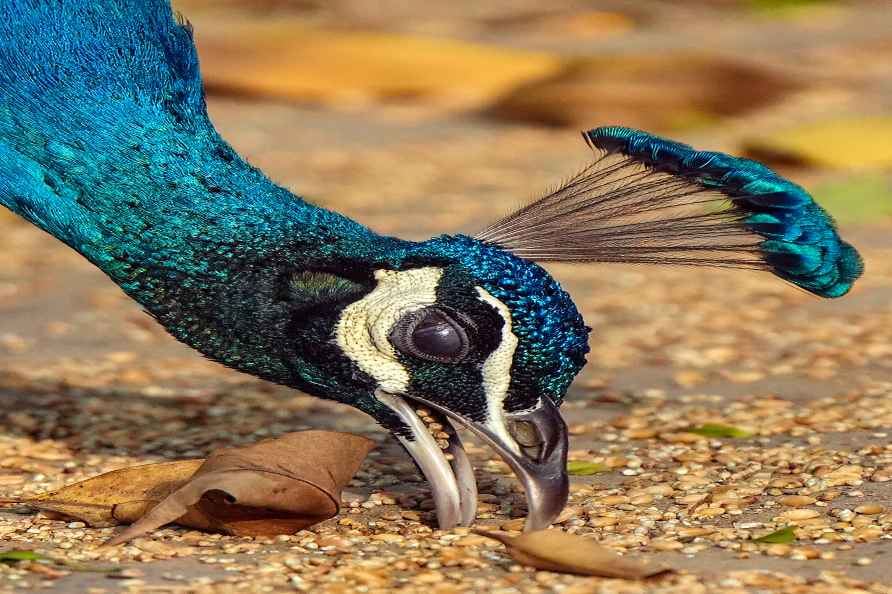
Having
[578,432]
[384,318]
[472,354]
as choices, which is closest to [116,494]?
[384,318]

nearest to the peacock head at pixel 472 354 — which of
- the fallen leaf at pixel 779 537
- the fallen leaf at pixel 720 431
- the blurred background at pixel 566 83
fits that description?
the fallen leaf at pixel 779 537

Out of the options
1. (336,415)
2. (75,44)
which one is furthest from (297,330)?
(336,415)

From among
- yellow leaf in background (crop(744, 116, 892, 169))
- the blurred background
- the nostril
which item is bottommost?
the nostril

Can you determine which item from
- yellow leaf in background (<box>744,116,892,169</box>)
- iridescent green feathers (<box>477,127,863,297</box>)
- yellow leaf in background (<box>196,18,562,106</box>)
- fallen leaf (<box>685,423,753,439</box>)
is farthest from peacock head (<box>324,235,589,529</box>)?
yellow leaf in background (<box>196,18,562,106</box>)

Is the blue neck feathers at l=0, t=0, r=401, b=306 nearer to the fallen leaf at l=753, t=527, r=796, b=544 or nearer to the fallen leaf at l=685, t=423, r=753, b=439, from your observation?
the fallen leaf at l=753, t=527, r=796, b=544

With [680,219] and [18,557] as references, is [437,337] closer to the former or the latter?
[680,219]

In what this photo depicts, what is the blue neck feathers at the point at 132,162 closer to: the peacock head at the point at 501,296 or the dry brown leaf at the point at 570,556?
the peacock head at the point at 501,296

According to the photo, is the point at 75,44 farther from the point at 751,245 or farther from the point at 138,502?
the point at 751,245
